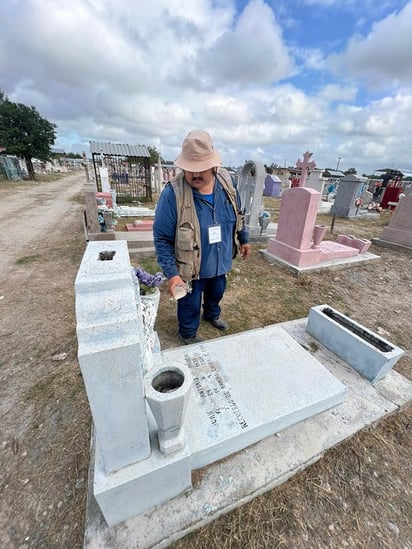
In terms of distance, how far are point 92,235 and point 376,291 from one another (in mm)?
5637

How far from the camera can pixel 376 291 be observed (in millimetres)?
4375

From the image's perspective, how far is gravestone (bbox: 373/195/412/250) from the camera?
646 cm

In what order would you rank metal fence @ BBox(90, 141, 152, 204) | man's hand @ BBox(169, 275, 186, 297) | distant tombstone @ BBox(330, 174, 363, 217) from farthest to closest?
metal fence @ BBox(90, 141, 152, 204)
distant tombstone @ BBox(330, 174, 363, 217)
man's hand @ BBox(169, 275, 186, 297)

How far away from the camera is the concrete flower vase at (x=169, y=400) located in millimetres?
1053

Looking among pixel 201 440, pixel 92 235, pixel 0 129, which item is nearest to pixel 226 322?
pixel 201 440

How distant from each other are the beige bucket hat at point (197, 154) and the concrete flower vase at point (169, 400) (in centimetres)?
133

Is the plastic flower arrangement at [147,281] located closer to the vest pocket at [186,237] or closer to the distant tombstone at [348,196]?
the vest pocket at [186,237]

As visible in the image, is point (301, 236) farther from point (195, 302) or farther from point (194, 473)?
point (194, 473)

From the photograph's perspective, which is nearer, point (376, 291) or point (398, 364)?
point (398, 364)

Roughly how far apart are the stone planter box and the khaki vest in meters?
1.41

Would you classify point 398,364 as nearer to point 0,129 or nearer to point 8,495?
point 8,495

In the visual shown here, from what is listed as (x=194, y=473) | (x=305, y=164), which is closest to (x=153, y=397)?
(x=194, y=473)

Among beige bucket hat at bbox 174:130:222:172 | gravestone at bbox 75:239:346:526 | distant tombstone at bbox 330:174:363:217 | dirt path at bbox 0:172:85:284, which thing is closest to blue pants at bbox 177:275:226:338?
A: gravestone at bbox 75:239:346:526

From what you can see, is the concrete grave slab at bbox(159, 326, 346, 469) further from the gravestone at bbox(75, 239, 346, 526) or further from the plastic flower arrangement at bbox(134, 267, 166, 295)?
the plastic flower arrangement at bbox(134, 267, 166, 295)
